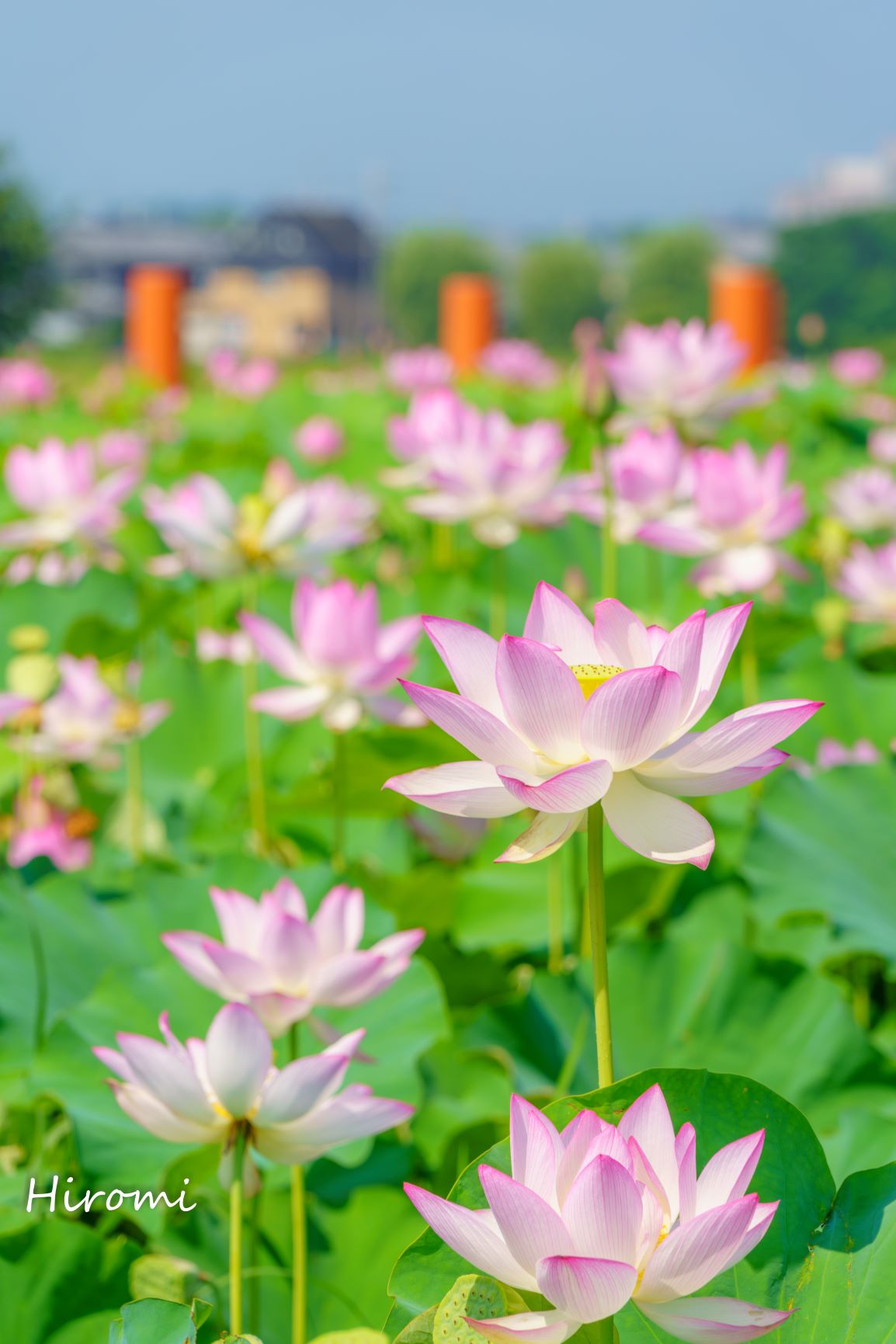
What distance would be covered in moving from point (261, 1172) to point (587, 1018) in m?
0.23

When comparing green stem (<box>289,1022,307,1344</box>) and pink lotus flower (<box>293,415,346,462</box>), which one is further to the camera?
pink lotus flower (<box>293,415,346,462</box>)

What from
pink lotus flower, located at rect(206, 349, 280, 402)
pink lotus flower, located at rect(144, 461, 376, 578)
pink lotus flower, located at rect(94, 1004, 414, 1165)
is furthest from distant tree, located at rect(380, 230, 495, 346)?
pink lotus flower, located at rect(94, 1004, 414, 1165)

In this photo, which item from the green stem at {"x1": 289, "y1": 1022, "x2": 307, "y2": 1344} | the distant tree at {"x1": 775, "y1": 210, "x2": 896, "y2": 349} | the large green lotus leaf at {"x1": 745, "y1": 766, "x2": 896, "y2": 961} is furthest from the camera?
the distant tree at {"x1": 775, "y1": 210, "x2": 896, "y2": 349}

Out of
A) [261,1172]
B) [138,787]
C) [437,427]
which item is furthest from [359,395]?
[261,1172]

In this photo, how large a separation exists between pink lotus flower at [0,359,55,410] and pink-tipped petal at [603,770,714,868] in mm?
3808

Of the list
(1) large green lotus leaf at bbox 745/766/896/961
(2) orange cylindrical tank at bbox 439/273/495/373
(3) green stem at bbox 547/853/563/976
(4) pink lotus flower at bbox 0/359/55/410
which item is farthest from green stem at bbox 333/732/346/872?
(2) orange cylindrical tank at bbox 439/273/495/373

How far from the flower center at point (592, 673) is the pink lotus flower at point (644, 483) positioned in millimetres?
912

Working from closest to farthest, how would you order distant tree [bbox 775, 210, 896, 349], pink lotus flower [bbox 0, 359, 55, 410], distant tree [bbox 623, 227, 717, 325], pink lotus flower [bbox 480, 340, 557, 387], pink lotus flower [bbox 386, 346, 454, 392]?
pink lotus flower [bbox 386, 346, 454, 392]
pink lotus flower [bbox 0, 359, 55, 410]
pink lotus flower [bbox 480, 340, 557, 387]
distant tree [bbox 775, 210, 896, 349]
distant tree [bbox 623, 227, 717, 325]

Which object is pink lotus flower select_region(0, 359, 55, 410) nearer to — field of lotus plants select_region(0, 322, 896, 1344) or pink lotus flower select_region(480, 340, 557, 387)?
pink lotus flower select_region(480, 340, 557, 387)

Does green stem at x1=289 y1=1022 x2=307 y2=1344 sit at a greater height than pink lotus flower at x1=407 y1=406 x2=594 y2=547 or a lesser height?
lesser

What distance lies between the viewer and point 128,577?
1.74 m

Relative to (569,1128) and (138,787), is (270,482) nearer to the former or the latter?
(138,787)

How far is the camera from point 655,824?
1.65 ft

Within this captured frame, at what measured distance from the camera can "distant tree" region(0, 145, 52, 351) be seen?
35.9 feet
